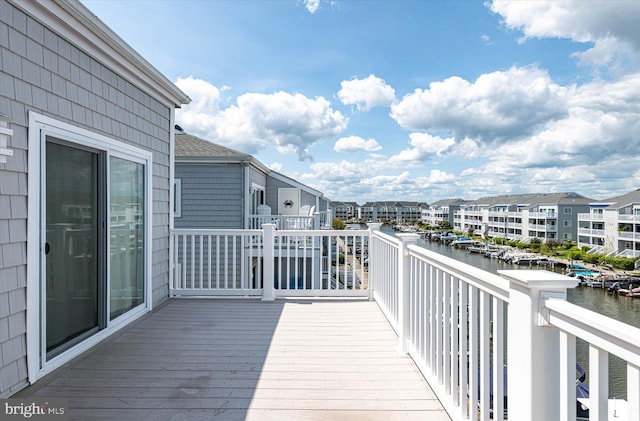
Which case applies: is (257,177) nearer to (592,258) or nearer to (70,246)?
(70,246)

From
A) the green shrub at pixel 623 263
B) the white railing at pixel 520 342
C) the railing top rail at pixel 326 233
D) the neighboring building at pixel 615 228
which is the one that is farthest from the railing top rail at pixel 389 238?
the neighboring building at pixel 615 228

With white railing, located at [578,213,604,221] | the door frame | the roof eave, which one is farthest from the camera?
white railing, located at [578,213,604,221]

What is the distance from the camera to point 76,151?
3.08m

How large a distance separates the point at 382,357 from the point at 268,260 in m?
2.28

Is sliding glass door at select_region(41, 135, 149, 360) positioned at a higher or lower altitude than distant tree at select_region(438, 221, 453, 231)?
higher

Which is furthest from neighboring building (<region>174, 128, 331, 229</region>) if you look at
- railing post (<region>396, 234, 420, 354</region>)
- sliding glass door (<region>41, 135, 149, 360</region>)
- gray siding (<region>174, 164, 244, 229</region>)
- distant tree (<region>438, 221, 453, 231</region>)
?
distant tree (<region>438, 221, 453, 231</region>)

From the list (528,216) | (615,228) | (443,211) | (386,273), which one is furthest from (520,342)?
(443,211)

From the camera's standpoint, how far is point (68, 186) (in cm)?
297

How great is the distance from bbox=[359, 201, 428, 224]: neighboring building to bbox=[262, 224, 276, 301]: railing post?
78.2 meters

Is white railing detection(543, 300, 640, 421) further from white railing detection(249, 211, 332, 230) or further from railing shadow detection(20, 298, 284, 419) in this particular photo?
white railing detection(249, 211, 332, 230)

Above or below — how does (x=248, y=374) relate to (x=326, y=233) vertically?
below

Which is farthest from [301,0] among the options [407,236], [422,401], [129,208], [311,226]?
[422,401]

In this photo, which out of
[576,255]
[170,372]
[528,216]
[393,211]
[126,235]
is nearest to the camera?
[170,372]

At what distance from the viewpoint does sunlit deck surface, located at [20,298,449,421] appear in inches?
87.1
